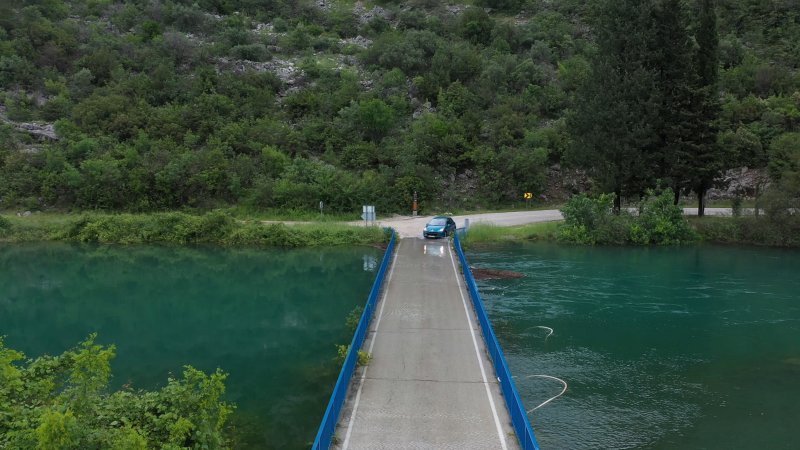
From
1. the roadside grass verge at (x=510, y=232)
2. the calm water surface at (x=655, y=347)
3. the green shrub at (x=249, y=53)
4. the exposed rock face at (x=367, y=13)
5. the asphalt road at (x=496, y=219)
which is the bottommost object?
the calm water surface at (x=655, y=347)

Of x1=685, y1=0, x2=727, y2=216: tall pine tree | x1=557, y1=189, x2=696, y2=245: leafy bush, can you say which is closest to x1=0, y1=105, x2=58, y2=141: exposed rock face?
x1=557, y1=189, x2=696, y2=245: leafy bush

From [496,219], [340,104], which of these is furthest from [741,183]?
[340,104]

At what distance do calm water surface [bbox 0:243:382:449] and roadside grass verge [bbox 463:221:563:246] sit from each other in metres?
7.58

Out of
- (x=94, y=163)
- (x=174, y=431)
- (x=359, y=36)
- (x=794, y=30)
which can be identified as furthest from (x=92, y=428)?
(x=794, y=30)

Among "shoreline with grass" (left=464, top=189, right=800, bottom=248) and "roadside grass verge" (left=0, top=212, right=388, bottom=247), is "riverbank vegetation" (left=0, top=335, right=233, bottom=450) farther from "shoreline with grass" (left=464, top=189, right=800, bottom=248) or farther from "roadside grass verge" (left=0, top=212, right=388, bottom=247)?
"shoreline with grass" (left=464, top=189, right=800, bottom=248)

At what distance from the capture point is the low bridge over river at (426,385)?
12.2 metres

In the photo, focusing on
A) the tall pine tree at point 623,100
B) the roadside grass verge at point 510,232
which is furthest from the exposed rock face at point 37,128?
the tall pine tree at point 623,100

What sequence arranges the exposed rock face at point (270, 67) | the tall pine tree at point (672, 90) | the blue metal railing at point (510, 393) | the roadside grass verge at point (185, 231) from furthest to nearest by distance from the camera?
the exposed rock face at point (270, 67) → the tall pine tree at point (672, 90) → the roadside grass verge at point (185, 231) → the blue metal railing at point (510, 393)

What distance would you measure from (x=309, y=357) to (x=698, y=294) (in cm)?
1986

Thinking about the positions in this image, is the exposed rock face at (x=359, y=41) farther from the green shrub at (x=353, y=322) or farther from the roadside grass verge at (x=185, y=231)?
the green shrub at (x=353, y=322)

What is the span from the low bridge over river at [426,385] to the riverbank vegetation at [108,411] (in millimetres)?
2594

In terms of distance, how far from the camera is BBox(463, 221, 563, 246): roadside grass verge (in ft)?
138

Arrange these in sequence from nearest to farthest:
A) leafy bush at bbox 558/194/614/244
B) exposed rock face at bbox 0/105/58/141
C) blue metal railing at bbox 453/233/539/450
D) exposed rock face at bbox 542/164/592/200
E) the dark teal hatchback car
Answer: blue metal railing at bbox 453/233/539/450, the dark teal hatchback car, leafy bush at bbox 558/194/614/244, exposed rock face at bbox 542/164/592/200, exposed rock face at bbox 0/105/58/141

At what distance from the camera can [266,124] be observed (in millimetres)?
62875
